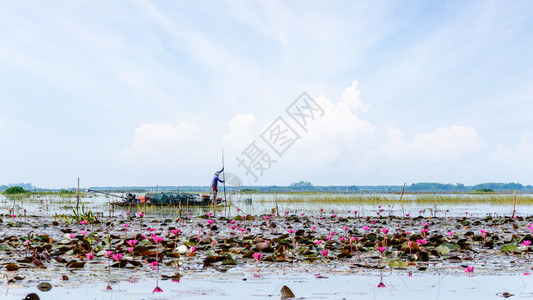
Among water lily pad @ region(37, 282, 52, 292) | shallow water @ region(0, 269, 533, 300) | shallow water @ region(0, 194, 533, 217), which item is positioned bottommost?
shallow water @ region(0, 194, 533, 217)

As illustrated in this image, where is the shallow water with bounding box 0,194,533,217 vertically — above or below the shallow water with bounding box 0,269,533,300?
below

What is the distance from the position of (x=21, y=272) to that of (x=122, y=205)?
21.3 metres

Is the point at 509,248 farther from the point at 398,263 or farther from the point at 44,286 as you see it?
the point at 44,286

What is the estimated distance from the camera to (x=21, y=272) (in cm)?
541

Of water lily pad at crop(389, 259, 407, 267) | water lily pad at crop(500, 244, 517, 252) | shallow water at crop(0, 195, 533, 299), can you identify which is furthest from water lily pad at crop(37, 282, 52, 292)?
water lily pad at crop(500, 244, 517, 252)

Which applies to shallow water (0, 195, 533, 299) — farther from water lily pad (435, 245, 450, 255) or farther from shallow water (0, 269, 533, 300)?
water lily pad (435, 245, 450, 255)

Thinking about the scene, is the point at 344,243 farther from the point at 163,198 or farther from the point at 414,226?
the point at 163,198

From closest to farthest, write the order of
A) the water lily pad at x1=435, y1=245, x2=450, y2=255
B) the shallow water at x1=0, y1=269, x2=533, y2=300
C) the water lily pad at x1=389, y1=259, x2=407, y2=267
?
the shallow water at x1=0, y1=269, x2=533, y2=300 → the water lily pad at x1=389, y1=259, x2=407, y2=267 → the water lily pad at x1=435, y1=245, x2=450, y2=255

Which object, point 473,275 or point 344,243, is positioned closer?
point 473,275

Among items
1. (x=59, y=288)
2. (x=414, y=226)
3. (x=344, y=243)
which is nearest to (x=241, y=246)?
(x=344, y=243)

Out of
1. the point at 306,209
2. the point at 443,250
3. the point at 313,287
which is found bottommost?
the point at 306,209

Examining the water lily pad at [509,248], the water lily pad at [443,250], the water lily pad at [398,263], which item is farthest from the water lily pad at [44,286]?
the water lily pad at [509,248]

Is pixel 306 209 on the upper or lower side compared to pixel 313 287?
lower

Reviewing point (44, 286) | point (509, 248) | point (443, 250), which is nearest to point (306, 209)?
point (509, 248)
